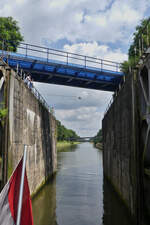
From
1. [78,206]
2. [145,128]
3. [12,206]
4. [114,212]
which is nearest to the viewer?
[12,206]

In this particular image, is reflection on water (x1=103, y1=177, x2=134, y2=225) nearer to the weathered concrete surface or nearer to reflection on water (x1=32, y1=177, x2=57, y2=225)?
the weathered concrete surface

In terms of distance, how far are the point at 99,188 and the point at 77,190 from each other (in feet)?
7.99

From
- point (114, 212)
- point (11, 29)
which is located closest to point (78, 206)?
point (114, 212)

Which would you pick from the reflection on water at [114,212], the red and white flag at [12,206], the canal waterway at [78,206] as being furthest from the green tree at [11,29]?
the red and white flag at [12,206]

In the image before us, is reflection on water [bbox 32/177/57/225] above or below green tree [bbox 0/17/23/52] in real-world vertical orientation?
below

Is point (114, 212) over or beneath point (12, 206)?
beneath

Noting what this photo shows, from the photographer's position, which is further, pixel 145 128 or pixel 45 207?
pixel 45 207

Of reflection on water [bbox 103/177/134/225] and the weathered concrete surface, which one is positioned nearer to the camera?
the weathered concrete surface

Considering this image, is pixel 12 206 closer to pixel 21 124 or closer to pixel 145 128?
pixel 145 128

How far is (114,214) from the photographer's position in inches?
531

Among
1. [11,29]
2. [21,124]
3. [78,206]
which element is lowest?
[78,206]

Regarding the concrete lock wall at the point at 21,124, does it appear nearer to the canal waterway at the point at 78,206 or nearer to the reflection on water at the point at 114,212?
the canal waterway at the point at 78,206

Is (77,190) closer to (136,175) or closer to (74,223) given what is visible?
(74,223)

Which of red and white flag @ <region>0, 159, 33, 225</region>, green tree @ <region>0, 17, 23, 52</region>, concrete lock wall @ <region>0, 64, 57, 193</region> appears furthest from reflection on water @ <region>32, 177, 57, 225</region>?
green tree @ <region>0, 17, 23, 52</region>
